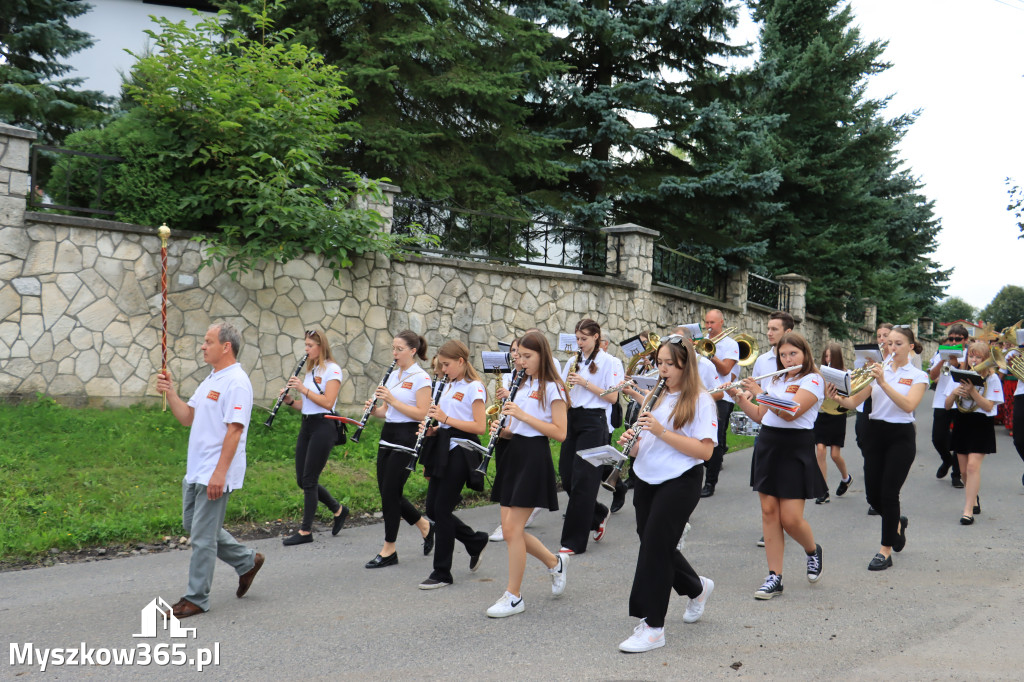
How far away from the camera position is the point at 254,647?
4836mm

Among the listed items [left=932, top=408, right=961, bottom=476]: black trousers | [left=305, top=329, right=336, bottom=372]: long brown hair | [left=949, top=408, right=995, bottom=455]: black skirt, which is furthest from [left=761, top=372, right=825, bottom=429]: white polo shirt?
[left=932, top=408, right=961, bottom=476]: black trousers

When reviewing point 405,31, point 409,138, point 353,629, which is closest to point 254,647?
point 353,629

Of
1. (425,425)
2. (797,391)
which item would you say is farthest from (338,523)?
(797,391)

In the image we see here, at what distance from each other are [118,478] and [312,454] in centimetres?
234

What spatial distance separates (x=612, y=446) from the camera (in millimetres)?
6285

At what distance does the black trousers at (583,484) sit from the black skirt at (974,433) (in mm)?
3917

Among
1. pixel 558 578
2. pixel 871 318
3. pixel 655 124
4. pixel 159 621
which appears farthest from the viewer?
pixel 871 318

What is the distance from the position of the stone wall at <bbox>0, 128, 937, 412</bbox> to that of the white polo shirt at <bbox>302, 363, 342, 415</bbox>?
3.73 meters

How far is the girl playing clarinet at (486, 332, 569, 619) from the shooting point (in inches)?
217

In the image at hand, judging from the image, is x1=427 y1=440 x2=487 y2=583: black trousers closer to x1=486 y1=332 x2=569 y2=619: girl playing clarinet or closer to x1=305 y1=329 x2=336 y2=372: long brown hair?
x1=486 y1=332 x2=569 y2=619: girl playing clarinet

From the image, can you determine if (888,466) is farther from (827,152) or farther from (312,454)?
(827,152)

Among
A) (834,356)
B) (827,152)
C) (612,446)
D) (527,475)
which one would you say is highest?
(827,152)

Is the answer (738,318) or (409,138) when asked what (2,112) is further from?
(738,318)

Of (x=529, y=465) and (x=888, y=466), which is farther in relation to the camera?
(x=888, y=466)
